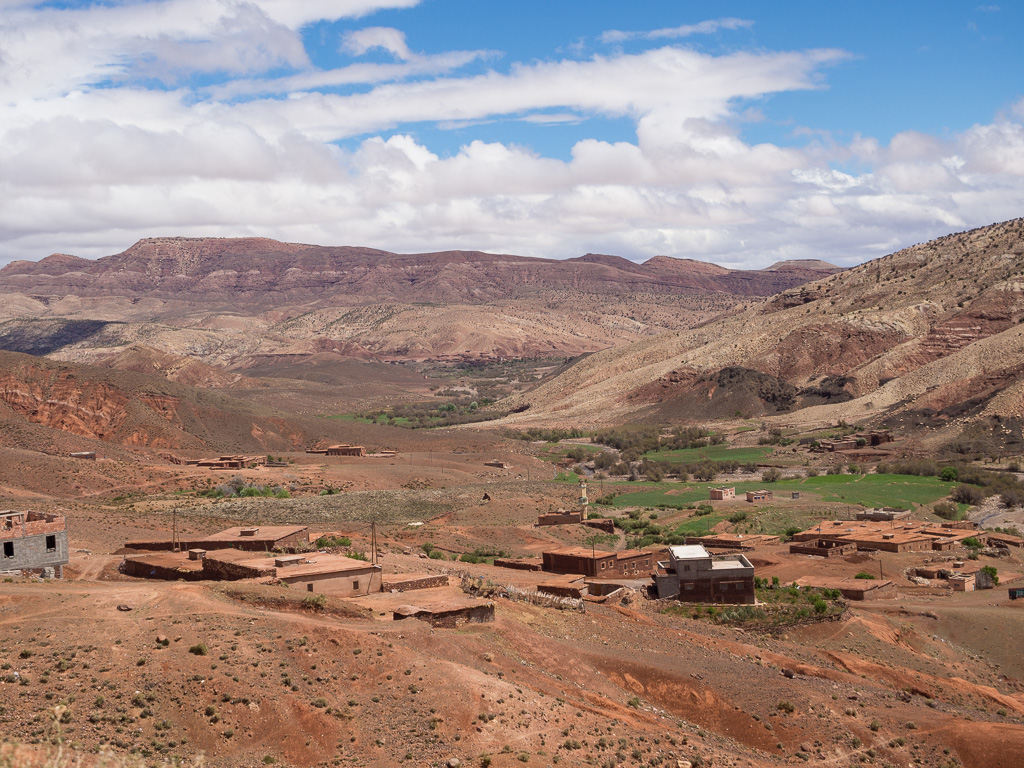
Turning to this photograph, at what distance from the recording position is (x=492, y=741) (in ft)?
65.1

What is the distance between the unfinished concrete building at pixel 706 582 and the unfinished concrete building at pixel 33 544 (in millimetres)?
18978

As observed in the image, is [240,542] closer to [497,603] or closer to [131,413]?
[497,603]

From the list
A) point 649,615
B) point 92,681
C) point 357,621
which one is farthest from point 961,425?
point 92,681

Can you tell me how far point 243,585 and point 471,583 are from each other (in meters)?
8.68

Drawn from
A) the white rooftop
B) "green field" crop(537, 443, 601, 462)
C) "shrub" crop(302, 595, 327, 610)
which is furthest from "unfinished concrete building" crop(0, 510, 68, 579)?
"green field" crop(537, 443, 601, 462)

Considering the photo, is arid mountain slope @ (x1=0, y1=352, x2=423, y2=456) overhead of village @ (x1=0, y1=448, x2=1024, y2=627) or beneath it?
overhead

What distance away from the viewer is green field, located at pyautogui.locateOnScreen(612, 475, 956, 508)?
2633 inches

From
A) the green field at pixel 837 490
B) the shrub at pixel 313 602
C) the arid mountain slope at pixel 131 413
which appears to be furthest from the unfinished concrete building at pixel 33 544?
the arid mountain slope at pixel 131 413

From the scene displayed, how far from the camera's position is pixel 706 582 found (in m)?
37.5

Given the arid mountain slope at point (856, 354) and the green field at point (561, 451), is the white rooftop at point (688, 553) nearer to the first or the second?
the green field at point (561, 451)

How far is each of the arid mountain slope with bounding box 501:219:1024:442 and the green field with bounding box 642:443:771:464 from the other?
15368 millimetres

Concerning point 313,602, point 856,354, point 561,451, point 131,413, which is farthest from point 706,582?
point 856,354

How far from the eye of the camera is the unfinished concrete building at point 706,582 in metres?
37.5

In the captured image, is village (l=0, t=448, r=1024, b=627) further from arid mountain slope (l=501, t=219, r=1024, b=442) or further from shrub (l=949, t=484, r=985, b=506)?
arid mountain slope (l=501, t=219, r=1024, b=442)
